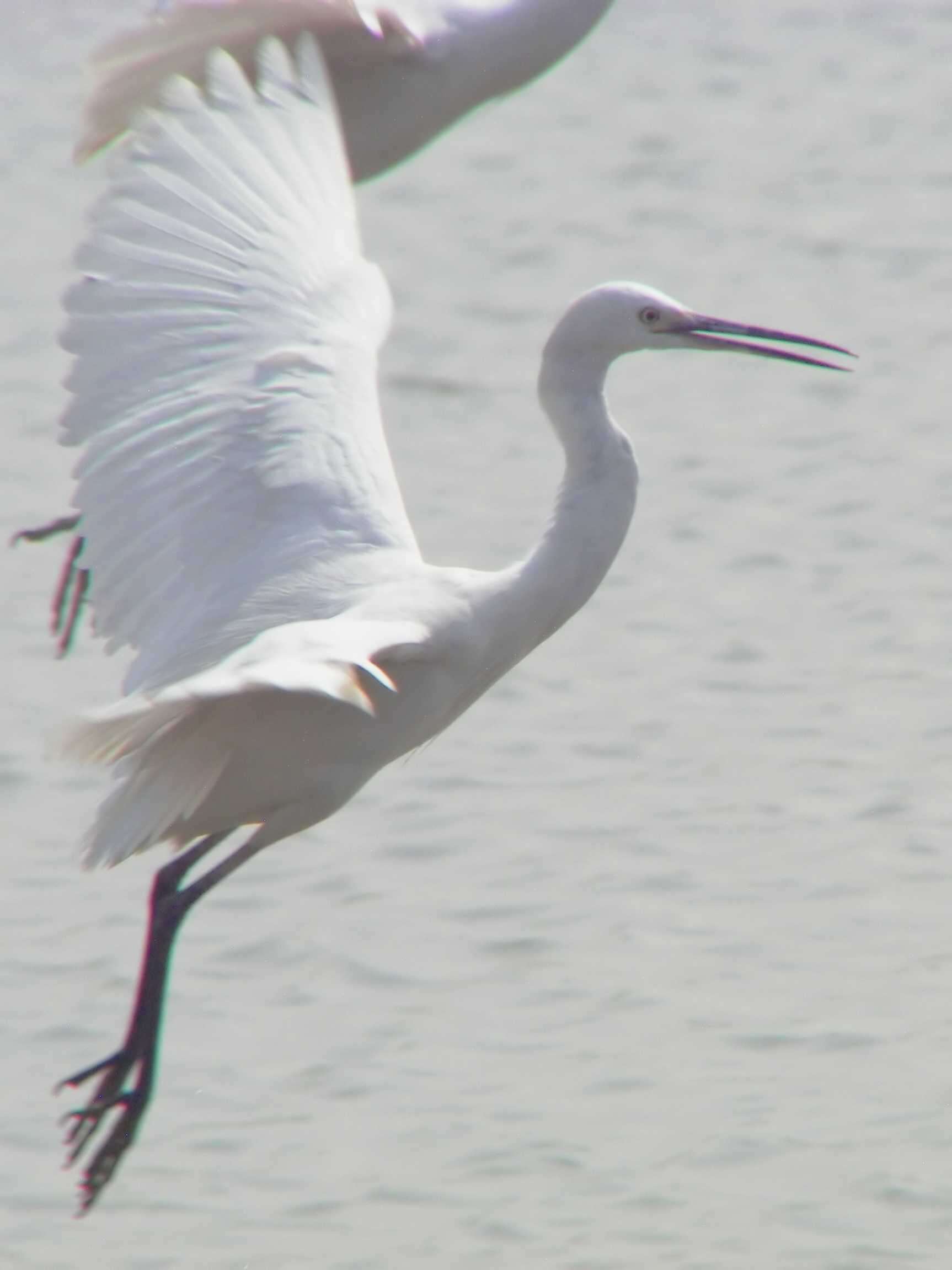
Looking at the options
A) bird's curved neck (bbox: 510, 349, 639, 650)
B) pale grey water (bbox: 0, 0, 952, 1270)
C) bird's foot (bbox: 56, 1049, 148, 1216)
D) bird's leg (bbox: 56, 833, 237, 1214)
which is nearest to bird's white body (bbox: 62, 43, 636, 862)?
bird's curved neck (bbox: 510, 349, 639, 650)

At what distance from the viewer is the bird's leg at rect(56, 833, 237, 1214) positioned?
5.19m

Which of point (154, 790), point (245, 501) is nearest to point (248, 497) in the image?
point (245, 501)

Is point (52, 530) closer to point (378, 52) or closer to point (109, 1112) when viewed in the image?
point (378, 52)

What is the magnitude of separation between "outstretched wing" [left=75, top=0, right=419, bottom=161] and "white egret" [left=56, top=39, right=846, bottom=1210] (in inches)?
18.8

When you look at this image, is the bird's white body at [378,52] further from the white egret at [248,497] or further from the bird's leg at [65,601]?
the bird's leg at [65,601]

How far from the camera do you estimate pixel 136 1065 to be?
5.28 m

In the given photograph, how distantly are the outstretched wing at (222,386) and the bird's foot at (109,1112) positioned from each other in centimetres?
73

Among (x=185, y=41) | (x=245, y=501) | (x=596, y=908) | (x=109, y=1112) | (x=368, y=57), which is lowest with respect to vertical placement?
(x=596, y=908)

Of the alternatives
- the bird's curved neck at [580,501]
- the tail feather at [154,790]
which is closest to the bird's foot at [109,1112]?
the tail feather at [154,790]

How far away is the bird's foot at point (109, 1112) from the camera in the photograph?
524 centimetres

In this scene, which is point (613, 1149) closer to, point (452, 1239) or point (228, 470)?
point (452, 1239)

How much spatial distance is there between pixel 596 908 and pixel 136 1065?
165 centimetres

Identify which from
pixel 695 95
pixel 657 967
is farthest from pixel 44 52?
pixel 657 967

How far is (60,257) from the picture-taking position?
42.9 feet
